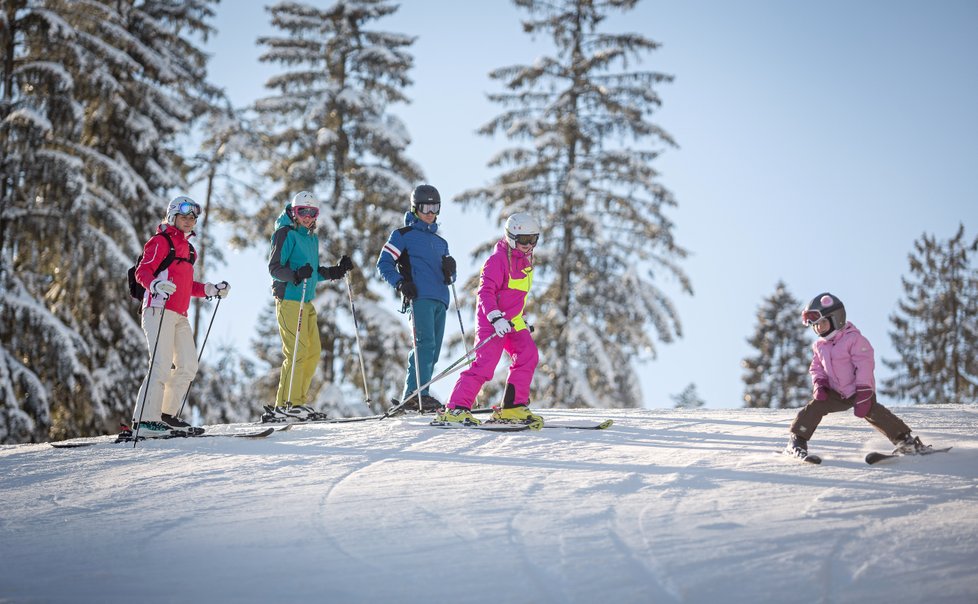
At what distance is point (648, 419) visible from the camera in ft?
27.9

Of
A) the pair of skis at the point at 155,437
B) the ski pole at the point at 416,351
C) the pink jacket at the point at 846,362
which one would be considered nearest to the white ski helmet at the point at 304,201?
the ski pole at the point at 416,351

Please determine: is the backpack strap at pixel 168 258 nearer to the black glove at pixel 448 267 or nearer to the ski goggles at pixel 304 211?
the ski goggles at pixel 304 211

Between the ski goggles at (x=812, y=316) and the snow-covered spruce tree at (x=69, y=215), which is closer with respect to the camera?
the ski goggles at (x=812, y=316)

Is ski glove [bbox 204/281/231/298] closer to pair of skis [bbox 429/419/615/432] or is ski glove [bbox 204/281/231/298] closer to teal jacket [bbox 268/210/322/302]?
teal jacket [bbox 268/210/322/302]

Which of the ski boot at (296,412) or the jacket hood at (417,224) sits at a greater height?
the jacket hood at (417,224)

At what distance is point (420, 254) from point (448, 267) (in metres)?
0.33

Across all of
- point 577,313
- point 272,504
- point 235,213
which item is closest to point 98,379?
point 235,213

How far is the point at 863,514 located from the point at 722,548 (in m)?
0.98

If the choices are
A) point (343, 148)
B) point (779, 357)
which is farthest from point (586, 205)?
point (779, 357)

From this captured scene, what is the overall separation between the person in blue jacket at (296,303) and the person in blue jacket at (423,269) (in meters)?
0.67

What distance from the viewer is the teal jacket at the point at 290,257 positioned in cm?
850

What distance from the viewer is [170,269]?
7.67 metres

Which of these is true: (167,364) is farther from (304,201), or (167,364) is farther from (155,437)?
(304,201)

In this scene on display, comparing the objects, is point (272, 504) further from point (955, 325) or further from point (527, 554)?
point (955, 325)
